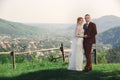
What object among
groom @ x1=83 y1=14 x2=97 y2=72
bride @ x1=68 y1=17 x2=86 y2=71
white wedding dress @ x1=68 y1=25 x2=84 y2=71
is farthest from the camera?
white wedding dress @ x1=68 y1=25 x2=84 y2=71

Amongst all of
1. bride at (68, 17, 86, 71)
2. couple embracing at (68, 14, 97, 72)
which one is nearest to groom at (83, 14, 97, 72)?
couple embracing at (68, 14, 97, 72)

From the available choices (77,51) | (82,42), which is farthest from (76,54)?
(82,42)

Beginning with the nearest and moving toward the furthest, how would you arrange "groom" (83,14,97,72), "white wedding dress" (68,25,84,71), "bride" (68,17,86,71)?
"groom" (83,14,97,72)
"bride" (68,17,86,71)
"white wedding dress" (68,25,84,71)

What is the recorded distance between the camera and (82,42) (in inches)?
704

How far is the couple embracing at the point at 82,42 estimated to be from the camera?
56.1 ft

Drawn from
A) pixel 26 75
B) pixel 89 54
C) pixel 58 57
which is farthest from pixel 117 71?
pixel 58 57

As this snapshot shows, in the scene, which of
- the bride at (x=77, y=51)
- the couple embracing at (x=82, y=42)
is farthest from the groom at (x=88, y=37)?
the bride at (x=77, y=51)

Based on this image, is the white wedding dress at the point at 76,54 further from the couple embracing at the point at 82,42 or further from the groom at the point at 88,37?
the groom at the point at 88,37

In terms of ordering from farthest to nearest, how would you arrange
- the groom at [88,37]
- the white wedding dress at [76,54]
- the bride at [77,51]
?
the white wedding dress at [76,54]
the bride at [77,51]
the groom at [88,37]

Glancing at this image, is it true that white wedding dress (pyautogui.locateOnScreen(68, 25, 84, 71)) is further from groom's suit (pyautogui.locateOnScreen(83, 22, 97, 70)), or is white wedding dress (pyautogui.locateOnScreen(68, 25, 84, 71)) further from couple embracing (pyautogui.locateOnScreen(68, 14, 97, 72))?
groom's suit (pyautogui.locateOnScreen(83, 22, 97, 70))

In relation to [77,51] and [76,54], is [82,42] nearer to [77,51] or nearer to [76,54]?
[77,51]

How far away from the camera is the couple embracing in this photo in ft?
56.1

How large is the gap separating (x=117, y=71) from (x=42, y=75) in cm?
349

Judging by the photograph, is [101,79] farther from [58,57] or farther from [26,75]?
[58,57]
